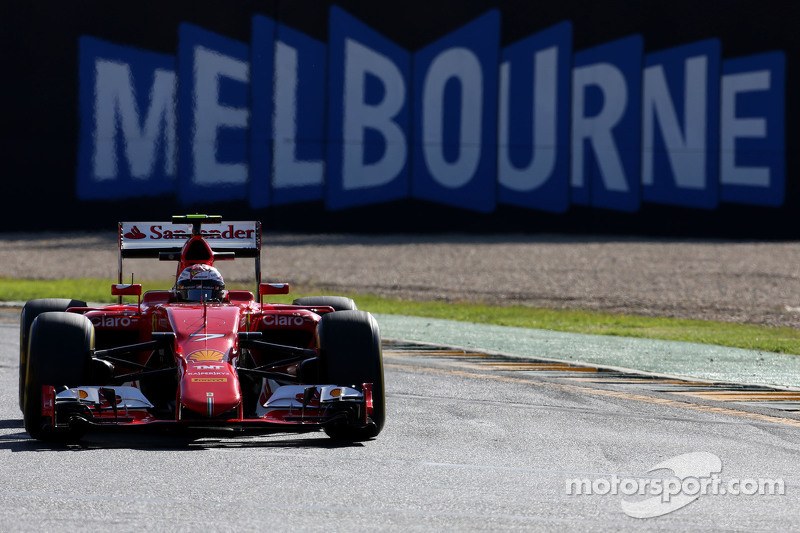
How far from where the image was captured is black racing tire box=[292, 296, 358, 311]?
10.1 metres

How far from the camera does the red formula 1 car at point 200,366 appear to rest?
789 centimetres

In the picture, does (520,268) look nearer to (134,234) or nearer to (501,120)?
(501,120)

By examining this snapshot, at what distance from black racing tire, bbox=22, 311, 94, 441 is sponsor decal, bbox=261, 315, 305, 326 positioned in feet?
4.39

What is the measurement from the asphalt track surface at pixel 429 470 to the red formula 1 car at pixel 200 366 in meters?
0.19

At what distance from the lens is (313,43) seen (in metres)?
31.1

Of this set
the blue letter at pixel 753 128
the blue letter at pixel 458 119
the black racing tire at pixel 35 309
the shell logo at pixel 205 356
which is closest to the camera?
the shell logo at pixel 205 356

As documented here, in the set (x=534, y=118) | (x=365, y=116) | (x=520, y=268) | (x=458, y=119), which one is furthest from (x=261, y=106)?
(x=520, y=268)

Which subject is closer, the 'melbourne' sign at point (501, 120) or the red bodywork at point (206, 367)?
the red bodywork at point (206, 367)

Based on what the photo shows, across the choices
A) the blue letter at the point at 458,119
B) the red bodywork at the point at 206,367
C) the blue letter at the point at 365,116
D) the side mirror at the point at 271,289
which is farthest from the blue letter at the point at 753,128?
the red bodywork at the point at 206,367

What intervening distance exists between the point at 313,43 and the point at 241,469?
2486cm

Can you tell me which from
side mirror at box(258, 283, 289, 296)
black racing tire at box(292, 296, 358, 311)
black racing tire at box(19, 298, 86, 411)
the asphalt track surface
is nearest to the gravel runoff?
the asphalt track surface

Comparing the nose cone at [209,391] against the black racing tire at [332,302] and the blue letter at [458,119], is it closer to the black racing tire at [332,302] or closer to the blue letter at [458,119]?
the black racing tire at [332,302]

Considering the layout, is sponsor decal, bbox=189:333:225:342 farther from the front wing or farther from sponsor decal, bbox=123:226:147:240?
sponsor decal, bbox=123:226:147:240

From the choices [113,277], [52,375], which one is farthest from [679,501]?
[113,277]
